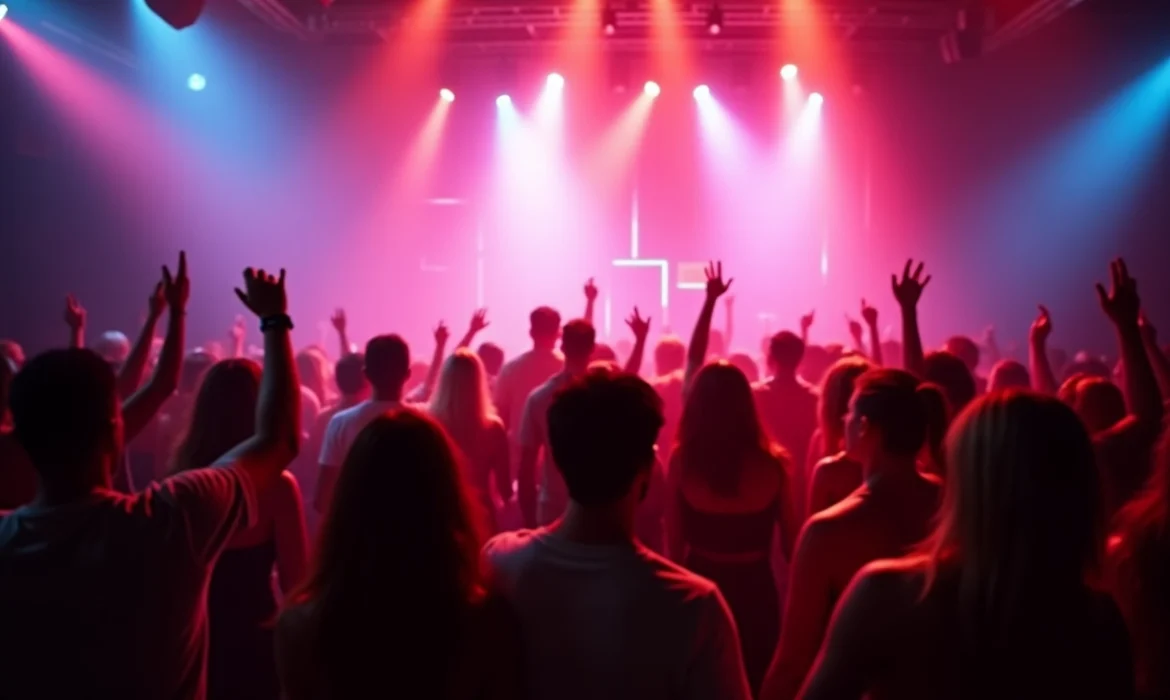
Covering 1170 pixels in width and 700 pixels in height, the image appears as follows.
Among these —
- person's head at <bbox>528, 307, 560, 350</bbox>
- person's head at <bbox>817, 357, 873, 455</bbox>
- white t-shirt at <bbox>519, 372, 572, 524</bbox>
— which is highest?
person's head at <bbox>528, 307, 560, 350</bbox>

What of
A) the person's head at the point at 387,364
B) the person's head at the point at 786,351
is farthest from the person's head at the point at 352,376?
the person's head at the point at 786,351

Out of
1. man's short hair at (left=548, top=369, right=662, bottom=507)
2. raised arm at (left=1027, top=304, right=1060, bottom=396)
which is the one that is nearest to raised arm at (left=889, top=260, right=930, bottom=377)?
raised arm at (left=1027, top=304, right=1060, bottom=396)

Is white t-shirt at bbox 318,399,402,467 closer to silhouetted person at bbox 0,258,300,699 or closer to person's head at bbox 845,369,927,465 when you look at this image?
silhouetted person at bbox 0,258,300,699

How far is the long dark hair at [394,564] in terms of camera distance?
4.68 feet

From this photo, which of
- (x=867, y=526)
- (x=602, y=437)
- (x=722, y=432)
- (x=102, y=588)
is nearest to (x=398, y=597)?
(x=602, y=437)

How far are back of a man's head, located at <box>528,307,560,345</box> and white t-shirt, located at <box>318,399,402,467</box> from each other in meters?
1.28

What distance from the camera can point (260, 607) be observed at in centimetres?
266

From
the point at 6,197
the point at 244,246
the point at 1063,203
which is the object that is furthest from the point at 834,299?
the point at 6,197

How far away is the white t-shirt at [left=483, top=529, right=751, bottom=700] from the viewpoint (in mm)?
1458

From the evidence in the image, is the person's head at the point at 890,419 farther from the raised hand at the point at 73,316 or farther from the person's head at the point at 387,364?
the raised hand at the point at 73,316

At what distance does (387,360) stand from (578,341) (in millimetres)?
940

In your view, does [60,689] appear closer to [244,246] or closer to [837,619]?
[837,619]

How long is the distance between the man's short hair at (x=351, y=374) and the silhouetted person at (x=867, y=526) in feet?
8.61

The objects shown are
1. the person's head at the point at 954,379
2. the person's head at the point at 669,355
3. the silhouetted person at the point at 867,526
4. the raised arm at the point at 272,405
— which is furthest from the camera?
the person's head at the point at 669,355
